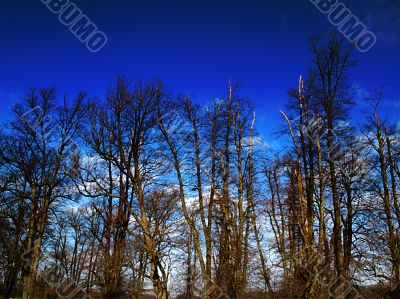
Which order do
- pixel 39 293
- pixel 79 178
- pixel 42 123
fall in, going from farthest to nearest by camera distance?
pixel 39 293
pixel 42 123
pixel 79 178

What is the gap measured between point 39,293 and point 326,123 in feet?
93.6

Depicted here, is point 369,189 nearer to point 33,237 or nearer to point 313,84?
point 313,84

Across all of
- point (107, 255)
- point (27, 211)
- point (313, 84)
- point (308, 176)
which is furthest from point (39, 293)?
point (313, 84)

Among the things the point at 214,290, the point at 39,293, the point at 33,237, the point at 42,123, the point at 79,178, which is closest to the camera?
the point at 79,178

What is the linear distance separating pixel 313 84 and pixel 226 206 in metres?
7.64

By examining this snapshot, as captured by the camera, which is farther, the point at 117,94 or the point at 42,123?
the point at 42,123

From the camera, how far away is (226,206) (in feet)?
54.5

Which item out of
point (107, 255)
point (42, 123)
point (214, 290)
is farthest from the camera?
point (42, 123)

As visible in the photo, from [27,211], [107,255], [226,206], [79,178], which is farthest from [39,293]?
[226,206]

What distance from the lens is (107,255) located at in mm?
16844

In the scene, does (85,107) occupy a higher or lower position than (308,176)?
higher

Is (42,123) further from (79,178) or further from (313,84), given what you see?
(313,84)

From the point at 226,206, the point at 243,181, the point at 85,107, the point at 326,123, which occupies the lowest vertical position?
the point at 226,206

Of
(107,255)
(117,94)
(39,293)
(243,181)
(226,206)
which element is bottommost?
(39,293)
